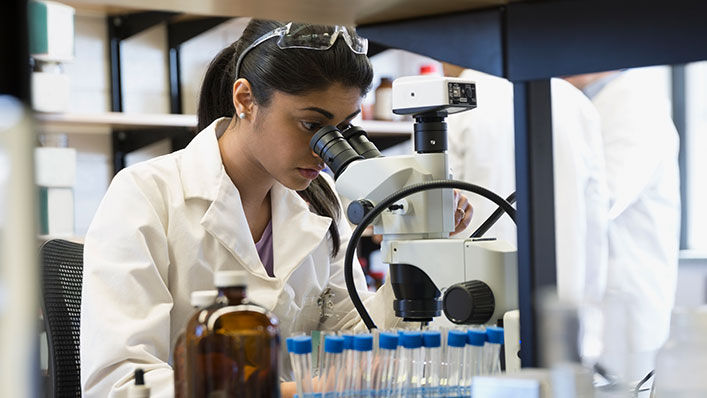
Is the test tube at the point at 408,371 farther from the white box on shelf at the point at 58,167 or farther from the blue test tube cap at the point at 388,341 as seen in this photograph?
the white box on shelf at the point at 58,167

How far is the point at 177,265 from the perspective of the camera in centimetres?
161

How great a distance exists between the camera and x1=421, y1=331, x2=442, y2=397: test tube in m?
0.99

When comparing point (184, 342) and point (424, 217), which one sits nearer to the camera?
point (184, 342)

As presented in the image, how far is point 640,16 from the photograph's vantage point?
0.84 m

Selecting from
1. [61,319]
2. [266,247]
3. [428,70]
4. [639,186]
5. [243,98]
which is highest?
[428,70]

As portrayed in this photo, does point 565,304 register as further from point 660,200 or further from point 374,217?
point 660,200

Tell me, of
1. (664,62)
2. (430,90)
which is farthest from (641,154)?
(664,62)

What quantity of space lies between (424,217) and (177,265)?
54 cm

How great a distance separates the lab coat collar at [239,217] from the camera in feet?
5.36

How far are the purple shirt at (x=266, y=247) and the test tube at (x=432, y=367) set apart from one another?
85 centimetres

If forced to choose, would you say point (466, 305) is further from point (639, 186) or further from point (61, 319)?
point (639, 186)

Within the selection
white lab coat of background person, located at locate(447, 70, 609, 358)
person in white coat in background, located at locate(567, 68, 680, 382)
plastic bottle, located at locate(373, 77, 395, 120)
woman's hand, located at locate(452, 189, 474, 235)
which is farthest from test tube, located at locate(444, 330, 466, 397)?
plastic bottle, located at locate(373, 77, 395, 120)

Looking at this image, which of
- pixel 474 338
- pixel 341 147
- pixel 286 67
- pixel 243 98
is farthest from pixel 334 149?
pixel 474 338

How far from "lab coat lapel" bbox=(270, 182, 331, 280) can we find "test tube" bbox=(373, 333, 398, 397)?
0.77m
